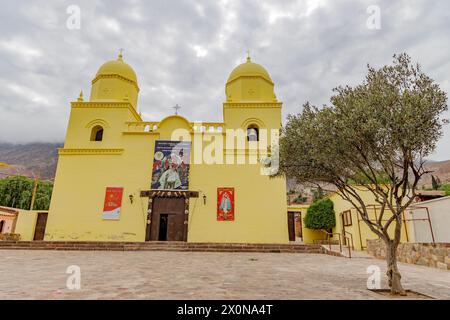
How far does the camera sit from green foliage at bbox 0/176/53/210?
34500 millimetres

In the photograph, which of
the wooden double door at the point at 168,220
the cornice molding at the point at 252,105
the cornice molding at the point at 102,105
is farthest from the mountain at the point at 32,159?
the cornice molding at the point at 252,105

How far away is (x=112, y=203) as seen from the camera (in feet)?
59.1


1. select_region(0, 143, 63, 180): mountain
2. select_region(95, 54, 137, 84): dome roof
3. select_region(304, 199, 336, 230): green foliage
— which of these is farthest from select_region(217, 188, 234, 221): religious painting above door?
select_region(0, 143, 63, 180): mountain

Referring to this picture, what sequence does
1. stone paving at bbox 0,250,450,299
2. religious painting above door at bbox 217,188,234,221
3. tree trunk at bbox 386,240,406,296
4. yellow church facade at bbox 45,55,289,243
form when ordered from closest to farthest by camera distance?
stone paving at bbox 0,250,450,299 → tree trunk at bbox 386,240,406,296 → yellow church facade at bbox 45,55,289,243 → religious painting above door at bbox 217,188,234,221

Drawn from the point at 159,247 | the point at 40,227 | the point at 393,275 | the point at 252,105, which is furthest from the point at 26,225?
the point at 393,275

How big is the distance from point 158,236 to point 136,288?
42.9ft

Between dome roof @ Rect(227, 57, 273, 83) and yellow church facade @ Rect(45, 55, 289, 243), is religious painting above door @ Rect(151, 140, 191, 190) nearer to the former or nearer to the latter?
yellow church facade @ Rect(45, 55, 289, 243)

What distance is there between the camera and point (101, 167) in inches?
744

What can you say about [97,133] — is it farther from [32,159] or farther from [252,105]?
[32,159]

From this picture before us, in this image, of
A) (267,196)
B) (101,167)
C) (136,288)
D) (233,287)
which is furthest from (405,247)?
(101,167)

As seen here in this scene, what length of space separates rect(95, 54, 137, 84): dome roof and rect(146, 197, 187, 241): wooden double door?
1103cm

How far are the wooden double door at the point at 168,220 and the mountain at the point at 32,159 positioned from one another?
355ft

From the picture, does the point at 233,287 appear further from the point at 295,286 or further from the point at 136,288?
the point at 136,288

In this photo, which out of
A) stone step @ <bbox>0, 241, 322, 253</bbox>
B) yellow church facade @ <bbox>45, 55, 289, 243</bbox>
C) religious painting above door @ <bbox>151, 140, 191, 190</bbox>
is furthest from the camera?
religious painting above door @ <bbox>151, 140, 191, 190</bbox>
